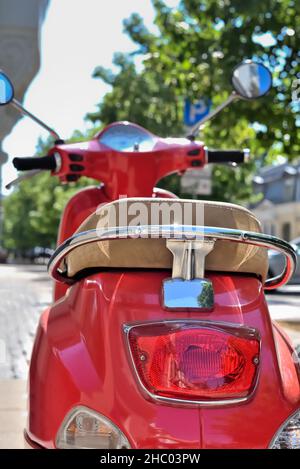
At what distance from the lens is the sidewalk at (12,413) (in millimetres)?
3555

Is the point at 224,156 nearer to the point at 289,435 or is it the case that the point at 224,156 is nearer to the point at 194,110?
the point at 289,435

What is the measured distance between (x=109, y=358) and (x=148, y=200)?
474 millimetres

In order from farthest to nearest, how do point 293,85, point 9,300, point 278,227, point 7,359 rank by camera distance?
1. point 278,227
2. point 9,300
3. point 293,85
4. point 7,359

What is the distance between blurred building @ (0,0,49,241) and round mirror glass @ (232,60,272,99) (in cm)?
172

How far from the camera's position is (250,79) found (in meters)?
3.57

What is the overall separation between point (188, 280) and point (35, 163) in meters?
1.55

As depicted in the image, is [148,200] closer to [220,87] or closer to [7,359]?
[7,359]

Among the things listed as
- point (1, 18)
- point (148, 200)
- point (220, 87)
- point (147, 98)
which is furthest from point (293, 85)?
point (147, 98)

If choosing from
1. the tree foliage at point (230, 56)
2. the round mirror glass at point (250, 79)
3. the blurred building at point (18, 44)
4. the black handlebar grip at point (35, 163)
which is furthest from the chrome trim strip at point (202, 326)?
the tree foliage at point (230, 56)

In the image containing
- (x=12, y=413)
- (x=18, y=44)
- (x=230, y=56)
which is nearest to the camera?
(x=12, y=413)

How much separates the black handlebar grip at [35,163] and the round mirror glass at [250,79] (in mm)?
1064

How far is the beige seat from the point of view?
1.90 metres

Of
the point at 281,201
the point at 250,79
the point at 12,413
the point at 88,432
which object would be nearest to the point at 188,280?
A: the point at 88,432

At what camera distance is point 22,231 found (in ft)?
228
